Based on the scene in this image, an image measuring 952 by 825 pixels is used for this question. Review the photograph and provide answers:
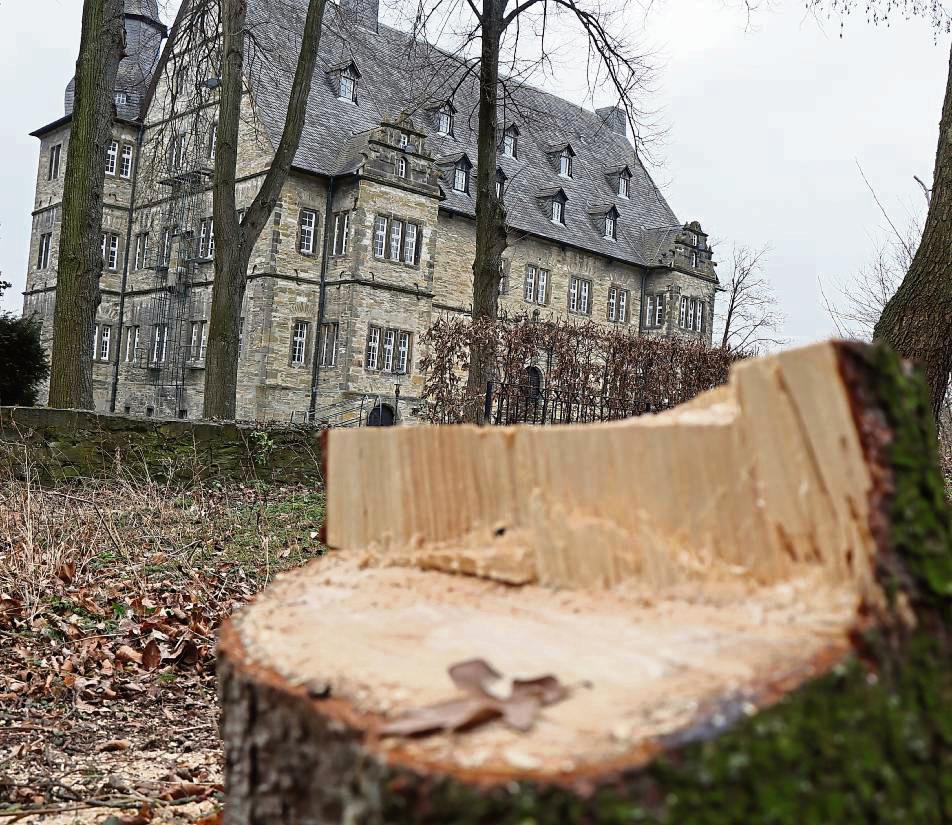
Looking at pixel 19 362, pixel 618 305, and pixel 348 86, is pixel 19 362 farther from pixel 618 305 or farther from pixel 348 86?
pixel 618 305

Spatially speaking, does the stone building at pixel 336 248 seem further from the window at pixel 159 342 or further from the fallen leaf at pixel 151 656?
the fallen leaf at pixel 151 656

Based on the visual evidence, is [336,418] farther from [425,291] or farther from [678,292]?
[678,292]

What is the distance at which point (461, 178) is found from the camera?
3183 cm

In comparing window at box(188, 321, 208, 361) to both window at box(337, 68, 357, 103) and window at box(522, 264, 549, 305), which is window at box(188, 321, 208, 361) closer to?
window at box(337, 68, 357, 103)

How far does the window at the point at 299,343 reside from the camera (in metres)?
27.3

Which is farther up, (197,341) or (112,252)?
(112,252)

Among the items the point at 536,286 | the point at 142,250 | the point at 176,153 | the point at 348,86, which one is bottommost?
the point at 176,153

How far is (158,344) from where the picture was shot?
30.4 meters

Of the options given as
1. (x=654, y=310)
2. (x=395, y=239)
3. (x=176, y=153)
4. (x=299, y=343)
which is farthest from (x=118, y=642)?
(x=654, y=310)

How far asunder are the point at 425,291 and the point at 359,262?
253cm

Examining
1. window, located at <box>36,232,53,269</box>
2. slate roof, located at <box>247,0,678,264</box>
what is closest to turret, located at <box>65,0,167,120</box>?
window, located at <box>36,232,53,269</box>

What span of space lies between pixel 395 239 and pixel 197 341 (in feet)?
22.3

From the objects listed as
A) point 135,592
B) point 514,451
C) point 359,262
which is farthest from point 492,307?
point 359,262

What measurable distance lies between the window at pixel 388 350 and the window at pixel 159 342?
7138 mm
